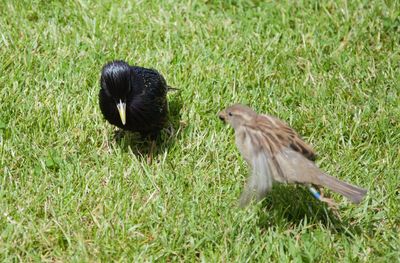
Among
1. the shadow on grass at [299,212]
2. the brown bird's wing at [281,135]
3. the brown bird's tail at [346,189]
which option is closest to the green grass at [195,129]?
the shadow on grass at [299,212]

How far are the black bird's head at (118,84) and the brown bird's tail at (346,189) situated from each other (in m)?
1.73

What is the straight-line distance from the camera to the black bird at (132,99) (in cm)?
550

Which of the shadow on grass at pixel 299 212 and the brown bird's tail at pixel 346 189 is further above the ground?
the brown bird's tail at pixel 346 189

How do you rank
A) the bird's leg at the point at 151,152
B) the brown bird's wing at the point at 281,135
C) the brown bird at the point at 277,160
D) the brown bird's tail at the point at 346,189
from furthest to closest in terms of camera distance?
the bird's leg at the point at 151,152 → the brown bird's wing at the point at 281,135 → the brown bird at the point at 277,160 → the brown bird's tail at the point at 346,189

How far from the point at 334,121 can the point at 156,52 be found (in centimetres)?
200

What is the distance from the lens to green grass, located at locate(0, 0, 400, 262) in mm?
4692

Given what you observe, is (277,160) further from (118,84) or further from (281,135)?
(118,84)

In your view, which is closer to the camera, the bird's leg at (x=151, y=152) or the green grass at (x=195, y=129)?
the green grass at (x=195, y=129)

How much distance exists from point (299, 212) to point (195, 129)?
1327 millimetres

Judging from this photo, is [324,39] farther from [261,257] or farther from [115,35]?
[261,257]

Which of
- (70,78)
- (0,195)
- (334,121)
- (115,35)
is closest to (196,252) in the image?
(0,195)

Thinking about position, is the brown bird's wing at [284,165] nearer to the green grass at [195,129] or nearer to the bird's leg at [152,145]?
the green grass at [195,129]

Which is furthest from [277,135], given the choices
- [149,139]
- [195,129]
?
[149,139]

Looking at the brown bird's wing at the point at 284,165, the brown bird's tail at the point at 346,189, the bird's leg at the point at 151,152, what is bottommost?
the bird's leg at the point at 151,152
